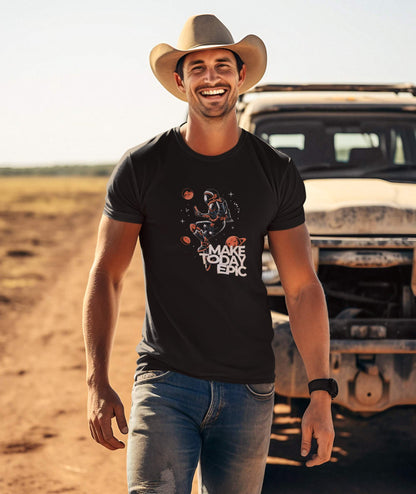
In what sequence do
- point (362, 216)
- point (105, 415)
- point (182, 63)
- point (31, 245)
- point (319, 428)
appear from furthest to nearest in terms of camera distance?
point (31, 245), point (362, 216), point (182, 63), point (319, 428), point (105, 415)

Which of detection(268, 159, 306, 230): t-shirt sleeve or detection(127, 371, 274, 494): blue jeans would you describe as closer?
detection(127, 371, 274, 494): blue jeans

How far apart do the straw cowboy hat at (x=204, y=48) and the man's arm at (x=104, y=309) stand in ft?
2.35

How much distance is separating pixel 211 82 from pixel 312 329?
0.92 metres

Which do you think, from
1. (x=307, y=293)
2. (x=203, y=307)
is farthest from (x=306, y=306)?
(x=203, y=307)

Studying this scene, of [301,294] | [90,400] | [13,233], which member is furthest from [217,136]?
[13,233]

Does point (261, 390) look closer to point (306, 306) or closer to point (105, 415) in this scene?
point (306, 306)

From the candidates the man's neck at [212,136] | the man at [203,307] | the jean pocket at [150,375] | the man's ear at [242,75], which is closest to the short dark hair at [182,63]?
the man's ear at [242,75]

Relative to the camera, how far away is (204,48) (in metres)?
2.49

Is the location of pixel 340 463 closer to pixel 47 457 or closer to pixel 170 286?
pixel 47 457

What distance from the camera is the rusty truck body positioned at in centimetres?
443

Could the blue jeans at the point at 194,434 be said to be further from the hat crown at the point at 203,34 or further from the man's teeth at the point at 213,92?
the hat crown at the point at 203,34

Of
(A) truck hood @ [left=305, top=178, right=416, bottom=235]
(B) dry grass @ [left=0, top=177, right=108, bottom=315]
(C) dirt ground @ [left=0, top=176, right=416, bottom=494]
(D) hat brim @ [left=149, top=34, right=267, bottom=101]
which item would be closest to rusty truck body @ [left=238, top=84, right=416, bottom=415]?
(A) truck hood @ [left=305, top=178, right=416, bottom=235]

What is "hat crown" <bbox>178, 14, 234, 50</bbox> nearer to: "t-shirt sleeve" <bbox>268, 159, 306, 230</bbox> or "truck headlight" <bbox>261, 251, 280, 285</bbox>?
"t-shirt sleeve" <bbox>268, 159, 306, 230</bbox>

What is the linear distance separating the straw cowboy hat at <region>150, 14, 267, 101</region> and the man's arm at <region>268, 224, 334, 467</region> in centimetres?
71
